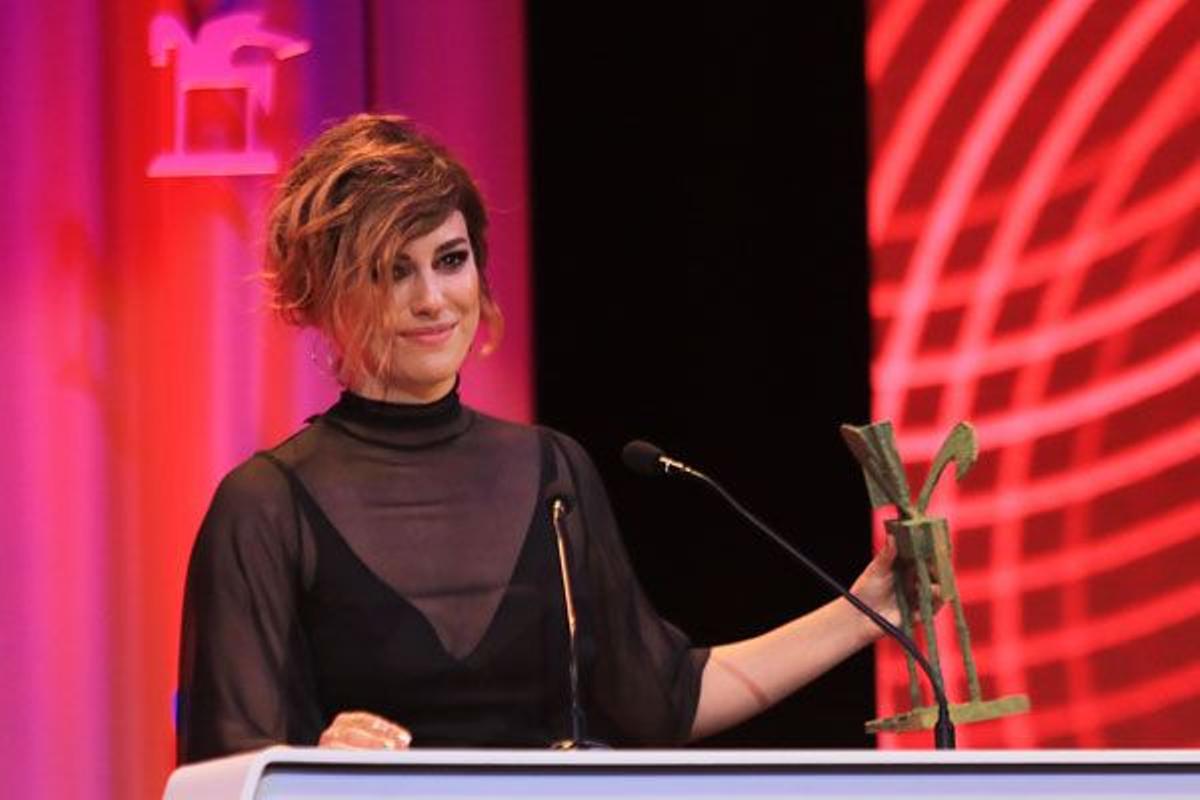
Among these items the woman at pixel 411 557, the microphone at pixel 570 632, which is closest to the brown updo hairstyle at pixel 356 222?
the woman at pixel 411 557

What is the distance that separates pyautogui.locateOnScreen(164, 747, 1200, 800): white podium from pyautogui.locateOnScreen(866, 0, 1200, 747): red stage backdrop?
205cm

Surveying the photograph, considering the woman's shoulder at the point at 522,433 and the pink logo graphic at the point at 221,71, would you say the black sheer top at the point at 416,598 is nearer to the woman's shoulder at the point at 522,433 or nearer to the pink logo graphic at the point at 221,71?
the woman's shoulder at the point at 522,433

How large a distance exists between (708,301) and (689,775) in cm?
207

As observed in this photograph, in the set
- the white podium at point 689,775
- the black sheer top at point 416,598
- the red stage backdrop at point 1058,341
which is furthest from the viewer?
the red stage backdrop at point 1058,341

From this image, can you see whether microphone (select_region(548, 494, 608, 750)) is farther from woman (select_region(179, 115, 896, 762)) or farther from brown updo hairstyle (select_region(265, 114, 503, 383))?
brown updo hairstyle (select_region(265, 114, 503, 383))

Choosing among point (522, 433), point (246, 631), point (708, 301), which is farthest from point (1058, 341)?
point (246, 631)

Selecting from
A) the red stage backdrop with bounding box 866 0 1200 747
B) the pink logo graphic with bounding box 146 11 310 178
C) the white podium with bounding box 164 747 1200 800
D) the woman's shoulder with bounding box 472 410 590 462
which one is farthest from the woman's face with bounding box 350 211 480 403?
the red stage backdrop with bounding box 866 0 1200 747

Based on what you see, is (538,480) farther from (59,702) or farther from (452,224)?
(59,702)

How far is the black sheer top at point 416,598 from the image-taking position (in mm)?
2320

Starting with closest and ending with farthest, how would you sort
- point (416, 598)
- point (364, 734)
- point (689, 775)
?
point (689, 775), point (364, 734), point (416, 598)

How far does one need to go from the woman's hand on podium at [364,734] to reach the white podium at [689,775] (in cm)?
43

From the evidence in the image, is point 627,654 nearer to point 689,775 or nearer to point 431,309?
point 431,309

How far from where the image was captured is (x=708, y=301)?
3.57 metres

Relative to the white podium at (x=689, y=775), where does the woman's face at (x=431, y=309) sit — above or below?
above
